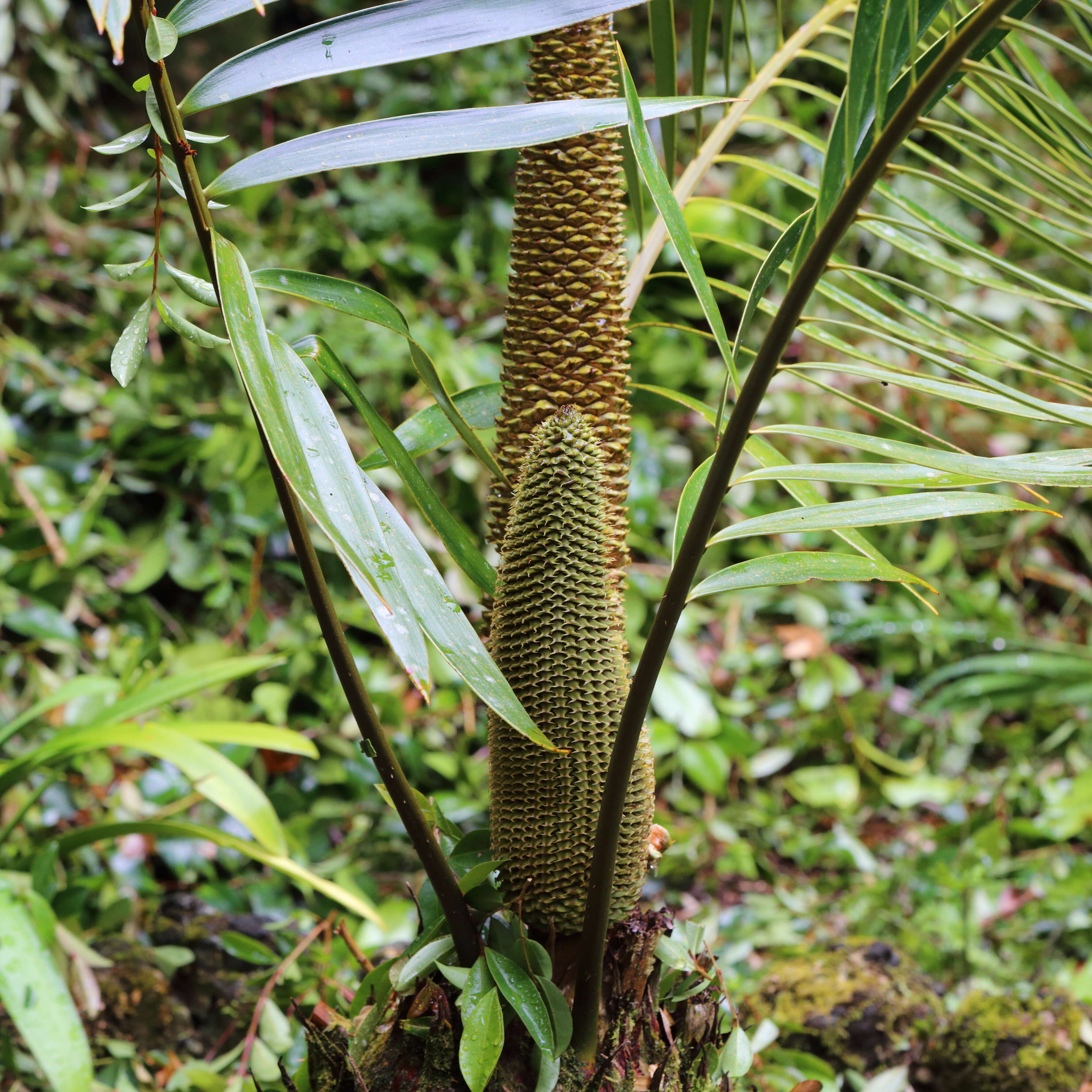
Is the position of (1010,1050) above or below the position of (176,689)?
below

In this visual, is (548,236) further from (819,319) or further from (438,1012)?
(438,1012)

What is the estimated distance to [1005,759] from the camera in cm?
207

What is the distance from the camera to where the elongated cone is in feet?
2.08

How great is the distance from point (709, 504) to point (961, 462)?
0.13 m

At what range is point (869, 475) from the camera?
57cm

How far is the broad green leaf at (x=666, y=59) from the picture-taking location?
712 mm

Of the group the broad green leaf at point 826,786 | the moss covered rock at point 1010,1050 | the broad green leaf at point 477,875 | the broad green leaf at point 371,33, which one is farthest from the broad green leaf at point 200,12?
the broad green leaf at point 826,786

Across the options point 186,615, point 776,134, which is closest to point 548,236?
point 186,615

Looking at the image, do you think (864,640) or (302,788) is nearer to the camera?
(302,788)

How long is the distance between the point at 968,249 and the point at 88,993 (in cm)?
101

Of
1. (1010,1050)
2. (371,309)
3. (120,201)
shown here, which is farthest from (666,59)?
(1010,1050)

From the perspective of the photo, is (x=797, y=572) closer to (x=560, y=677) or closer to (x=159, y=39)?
(x=560, y=677)

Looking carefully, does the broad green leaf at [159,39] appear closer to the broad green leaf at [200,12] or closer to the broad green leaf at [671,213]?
the broad green leaf at [200,12]

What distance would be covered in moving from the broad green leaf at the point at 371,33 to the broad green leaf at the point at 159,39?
0.06 meters
